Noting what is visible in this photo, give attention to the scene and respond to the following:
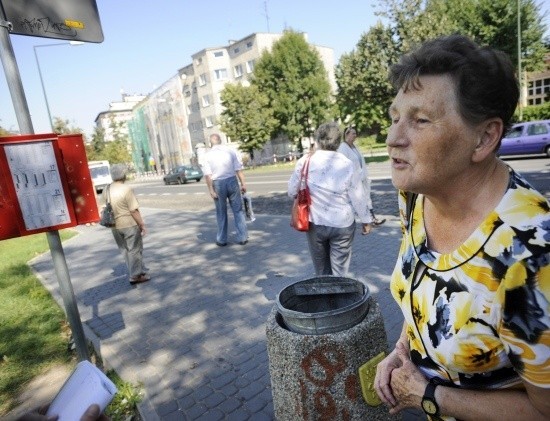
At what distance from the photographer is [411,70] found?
4.37 ft

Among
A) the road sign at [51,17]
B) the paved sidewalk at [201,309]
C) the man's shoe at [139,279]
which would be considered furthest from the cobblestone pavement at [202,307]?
the road sign at [51,17]

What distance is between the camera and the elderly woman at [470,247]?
108 cm

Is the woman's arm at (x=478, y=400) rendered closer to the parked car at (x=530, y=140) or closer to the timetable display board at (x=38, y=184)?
the timetable display board at (x=38, y=184)

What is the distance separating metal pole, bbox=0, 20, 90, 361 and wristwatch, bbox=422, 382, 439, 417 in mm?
2935

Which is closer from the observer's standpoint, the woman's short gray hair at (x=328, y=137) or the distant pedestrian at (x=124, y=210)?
the woman's short gray hair at (x=328, y=137)

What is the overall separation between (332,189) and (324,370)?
216cm

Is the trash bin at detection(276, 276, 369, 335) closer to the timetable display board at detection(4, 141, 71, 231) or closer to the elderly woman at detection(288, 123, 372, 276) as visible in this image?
the elderly woman at detection(288, 123, 372, 276)

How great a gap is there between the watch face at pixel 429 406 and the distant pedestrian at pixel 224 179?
6478 millimetres

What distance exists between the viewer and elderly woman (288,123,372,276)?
398 cm

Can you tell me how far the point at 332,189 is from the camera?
3.96 m

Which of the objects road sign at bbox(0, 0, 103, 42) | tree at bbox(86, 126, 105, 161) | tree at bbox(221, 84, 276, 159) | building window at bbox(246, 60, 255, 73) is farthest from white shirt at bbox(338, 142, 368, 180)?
tree at bbox(86, 126, 105, 161)

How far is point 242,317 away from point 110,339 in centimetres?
159

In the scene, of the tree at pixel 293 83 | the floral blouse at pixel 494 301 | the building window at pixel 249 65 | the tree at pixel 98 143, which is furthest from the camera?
the tree at pixel 98 143

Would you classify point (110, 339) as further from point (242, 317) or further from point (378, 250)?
point (378, 250)
